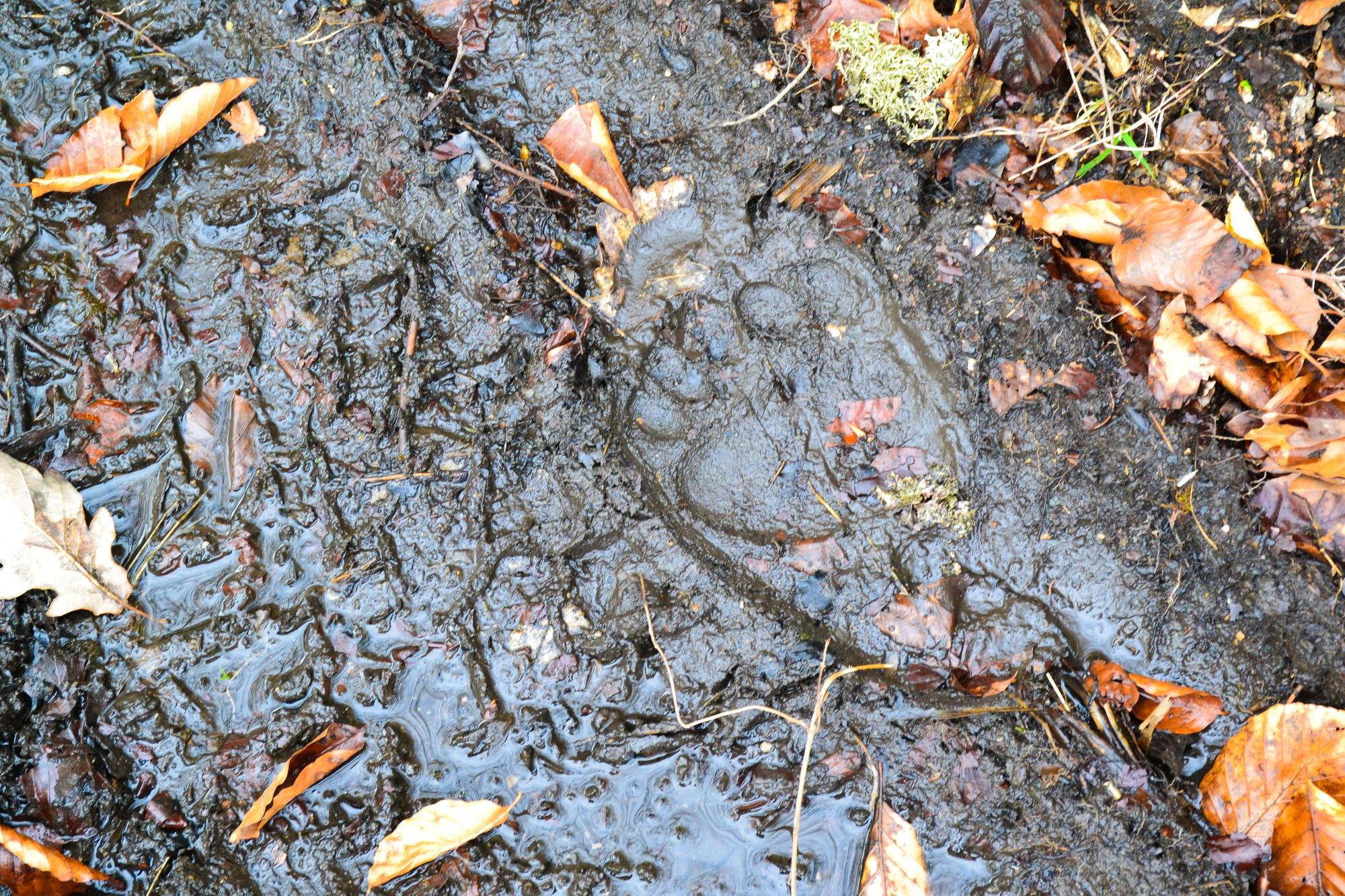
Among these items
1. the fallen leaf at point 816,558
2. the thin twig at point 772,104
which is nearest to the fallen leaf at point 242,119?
the thin twig at point 772,104

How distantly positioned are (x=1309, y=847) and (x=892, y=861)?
1.19 metres

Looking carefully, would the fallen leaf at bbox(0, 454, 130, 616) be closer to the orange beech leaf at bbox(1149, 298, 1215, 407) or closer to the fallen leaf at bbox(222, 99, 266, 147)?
the fallen leaf at bbox(222, 99, 266, 147)

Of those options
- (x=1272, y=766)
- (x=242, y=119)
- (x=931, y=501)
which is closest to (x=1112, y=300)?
(x=931, y=501)

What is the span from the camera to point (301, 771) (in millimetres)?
2166

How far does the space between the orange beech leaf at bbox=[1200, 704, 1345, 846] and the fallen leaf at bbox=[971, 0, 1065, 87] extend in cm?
211

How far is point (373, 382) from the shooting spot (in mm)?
2348

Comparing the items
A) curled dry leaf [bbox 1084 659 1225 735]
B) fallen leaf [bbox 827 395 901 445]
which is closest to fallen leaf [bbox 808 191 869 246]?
fallen leaf [bbox 827 395 901 445]

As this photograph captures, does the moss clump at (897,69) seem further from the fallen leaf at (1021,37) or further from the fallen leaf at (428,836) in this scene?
the fallen leaf at (428,836)

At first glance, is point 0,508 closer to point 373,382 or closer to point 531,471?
point 373,382

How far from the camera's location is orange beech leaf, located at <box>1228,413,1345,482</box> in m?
2.29

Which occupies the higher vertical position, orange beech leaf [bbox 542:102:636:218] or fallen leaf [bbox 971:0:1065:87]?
fallen leaf [bbox 971:0:1065:87]

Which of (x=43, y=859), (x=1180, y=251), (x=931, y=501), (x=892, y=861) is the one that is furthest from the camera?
(x=931, y=501)

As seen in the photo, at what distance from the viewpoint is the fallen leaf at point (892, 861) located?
2189mm

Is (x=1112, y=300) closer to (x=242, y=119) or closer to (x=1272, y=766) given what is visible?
(x=1272, y=766)
